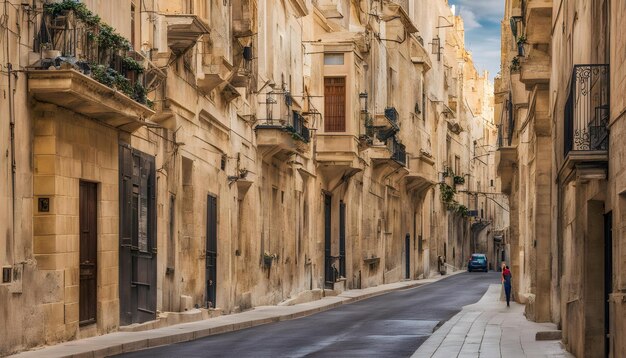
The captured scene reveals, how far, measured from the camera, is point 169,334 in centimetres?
2103

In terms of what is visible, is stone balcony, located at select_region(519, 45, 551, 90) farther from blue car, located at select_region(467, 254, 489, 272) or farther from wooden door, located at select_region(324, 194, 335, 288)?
blue car, located at select_region(467, 254, 489, 272)

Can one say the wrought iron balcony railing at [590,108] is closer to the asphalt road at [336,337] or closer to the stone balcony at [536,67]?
the asphalt road at [336,337]

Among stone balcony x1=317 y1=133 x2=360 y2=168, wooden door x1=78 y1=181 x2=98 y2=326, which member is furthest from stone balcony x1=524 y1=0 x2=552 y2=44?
stone balcony x1=317 y1=133 x2=360 y2=168

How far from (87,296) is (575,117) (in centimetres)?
890

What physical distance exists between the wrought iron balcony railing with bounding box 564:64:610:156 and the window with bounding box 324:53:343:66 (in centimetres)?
2902

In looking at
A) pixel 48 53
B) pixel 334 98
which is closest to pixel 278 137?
pixel 334 98

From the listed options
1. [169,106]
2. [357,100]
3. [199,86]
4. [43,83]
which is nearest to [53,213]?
[43,83]

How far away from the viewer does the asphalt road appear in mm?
17828

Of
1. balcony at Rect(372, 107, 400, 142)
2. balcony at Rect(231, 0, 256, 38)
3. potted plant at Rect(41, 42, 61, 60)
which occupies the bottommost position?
potted plant at Rect(41, 42, 61, 60)

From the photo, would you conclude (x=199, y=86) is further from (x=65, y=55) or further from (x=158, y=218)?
(x=65, y=55)

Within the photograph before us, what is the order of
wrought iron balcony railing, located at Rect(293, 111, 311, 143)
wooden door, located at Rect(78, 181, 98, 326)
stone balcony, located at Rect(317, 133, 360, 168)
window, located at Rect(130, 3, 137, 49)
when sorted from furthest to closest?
stone balcony, located at Rect(317, 133, 360, 168) < wrought iron balcony railing, located at Rect(293, 111, 311, 143) < window, located at Rect(130, 3, 137, 49) < wooden door, located at Rect(78, 181, 98, 326)

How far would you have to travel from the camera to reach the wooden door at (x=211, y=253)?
1137 inches

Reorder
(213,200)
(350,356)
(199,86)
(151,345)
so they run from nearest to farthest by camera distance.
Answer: (350,356), (151,345), (199,86), (213,200)

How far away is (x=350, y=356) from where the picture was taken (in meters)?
17.2
